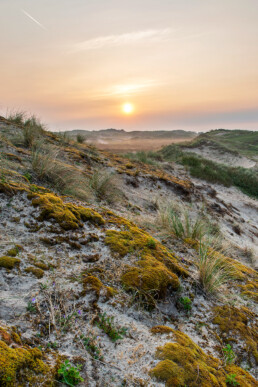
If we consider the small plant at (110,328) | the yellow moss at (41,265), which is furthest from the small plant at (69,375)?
the yellow moss at (41,265)

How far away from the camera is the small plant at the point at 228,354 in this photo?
86.1 inches

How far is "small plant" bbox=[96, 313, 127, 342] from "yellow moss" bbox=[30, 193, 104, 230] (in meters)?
1.39

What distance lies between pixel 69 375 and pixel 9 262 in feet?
3.93

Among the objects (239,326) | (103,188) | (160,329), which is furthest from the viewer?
(103,188)

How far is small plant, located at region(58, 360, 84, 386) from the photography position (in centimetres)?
154

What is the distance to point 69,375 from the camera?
5.15ft

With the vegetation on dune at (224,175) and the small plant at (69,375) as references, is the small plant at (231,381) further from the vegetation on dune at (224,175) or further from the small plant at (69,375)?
the vegetation on dune at (224,175)

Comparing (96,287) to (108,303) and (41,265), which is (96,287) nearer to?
(108,303)

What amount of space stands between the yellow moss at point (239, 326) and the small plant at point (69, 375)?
1588 millimetres

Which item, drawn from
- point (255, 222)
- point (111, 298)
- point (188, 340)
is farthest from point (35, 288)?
point (255, 222)

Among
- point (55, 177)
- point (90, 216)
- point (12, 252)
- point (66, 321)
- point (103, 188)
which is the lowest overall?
point (66, 321)

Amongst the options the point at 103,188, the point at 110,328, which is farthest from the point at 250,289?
the point at 103,188

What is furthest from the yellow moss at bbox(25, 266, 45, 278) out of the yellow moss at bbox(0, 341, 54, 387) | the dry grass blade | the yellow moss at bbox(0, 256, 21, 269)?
the dry grass blade

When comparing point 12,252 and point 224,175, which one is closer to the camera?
point 12,252
